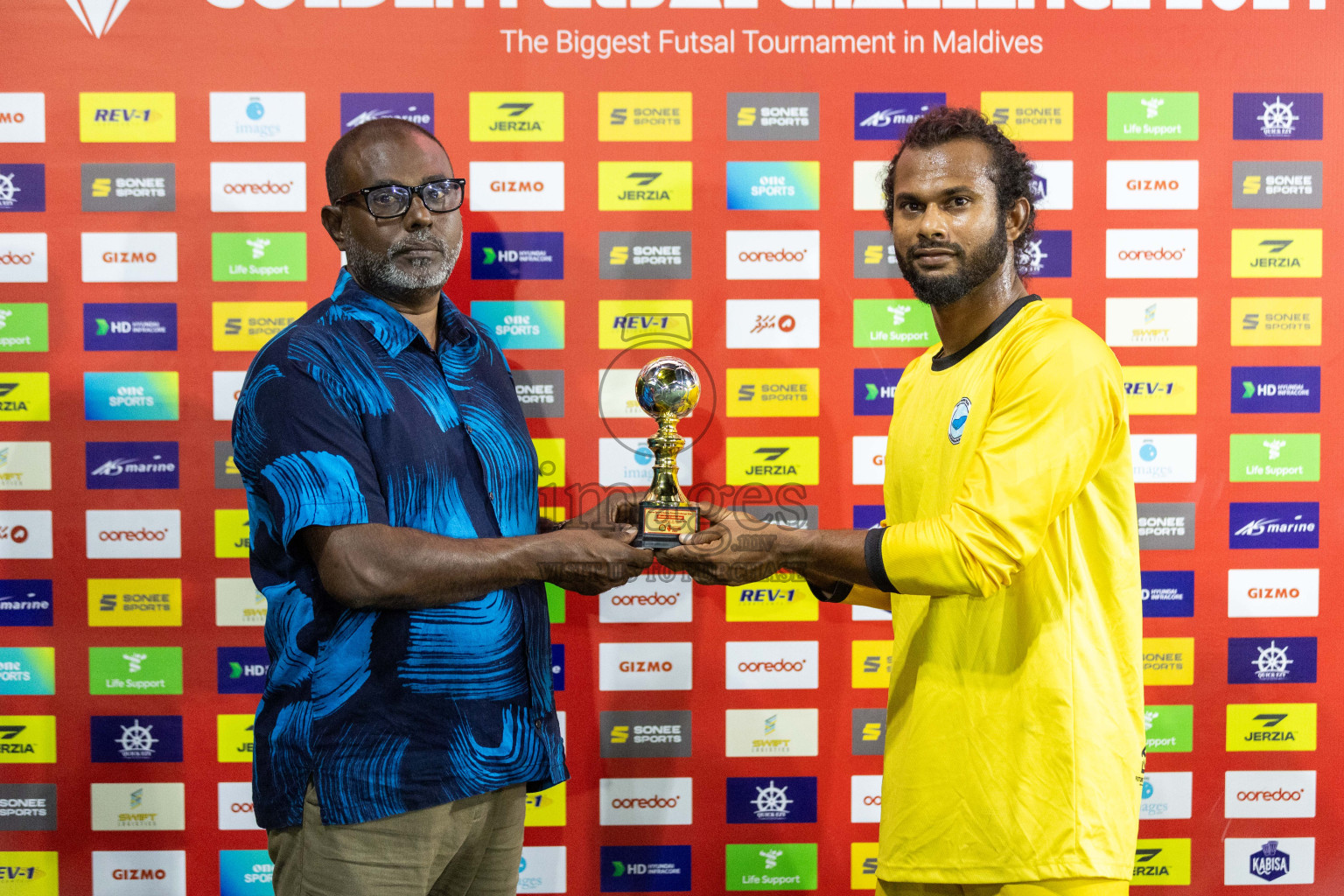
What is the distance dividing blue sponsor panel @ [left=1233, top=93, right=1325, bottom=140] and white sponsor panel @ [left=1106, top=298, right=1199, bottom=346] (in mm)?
574

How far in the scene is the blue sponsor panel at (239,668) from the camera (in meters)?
2.92

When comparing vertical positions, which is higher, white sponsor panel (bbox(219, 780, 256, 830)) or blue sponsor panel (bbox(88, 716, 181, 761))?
blue sponsor panel (bbox(88, 716, 181, 761))

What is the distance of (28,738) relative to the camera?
2.92 meters

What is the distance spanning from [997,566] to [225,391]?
237 cm

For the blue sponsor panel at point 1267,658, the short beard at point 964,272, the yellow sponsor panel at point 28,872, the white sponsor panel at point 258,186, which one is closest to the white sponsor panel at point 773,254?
the short beard at point 964,272

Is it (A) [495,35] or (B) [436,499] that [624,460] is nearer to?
(B) [436,499]

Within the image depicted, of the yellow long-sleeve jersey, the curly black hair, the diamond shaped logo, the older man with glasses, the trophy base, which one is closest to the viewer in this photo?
the yellow long-sleeve jersey

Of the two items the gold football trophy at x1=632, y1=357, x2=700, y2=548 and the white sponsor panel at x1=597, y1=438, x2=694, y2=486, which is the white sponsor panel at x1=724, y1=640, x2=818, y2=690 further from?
the gold football trophy at x1=632, y1=357, x2=700, y2=548

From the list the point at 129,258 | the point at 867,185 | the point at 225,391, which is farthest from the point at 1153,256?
the point at 129,258

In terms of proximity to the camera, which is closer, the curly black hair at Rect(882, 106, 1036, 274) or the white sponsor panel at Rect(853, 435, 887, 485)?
the curly black hair at Rect(882, 106, 1036, 274)

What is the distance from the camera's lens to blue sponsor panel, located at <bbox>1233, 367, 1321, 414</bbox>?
2949 mm

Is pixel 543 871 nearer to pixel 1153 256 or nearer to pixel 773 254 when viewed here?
pixel 773 254

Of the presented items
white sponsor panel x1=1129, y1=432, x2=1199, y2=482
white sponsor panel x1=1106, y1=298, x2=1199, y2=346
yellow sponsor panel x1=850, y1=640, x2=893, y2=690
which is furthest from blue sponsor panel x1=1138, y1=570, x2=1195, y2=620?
yellow sponsor panel x1=850, y1=640, x2=893, y2=690

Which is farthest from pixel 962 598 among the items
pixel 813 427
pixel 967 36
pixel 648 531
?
pixel 967 36
